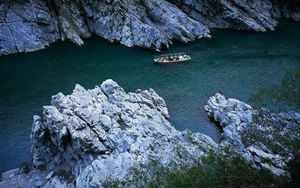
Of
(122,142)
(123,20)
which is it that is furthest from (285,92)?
(123,20)

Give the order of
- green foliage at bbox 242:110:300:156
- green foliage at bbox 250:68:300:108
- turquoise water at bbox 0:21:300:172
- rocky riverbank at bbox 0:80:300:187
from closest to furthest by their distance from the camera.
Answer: green foliage at bbox 242:110:300:156 → rocky riverbank at bbox 0:80:300:187 → green foliage at bbox 250:68:300:108 → turquoise water at bbox 0:21:300:172

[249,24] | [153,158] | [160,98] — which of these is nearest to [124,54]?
[160,98]

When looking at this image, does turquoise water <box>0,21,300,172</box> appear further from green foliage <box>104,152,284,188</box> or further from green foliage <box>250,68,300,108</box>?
green foliage <box>104,152,284,188</box>

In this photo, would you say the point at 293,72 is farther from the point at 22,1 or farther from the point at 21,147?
the point at 22,1

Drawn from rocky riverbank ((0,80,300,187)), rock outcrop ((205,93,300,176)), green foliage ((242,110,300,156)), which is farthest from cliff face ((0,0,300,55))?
green foliage ((242,110,300,156))

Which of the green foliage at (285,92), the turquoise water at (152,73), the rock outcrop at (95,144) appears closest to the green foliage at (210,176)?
the rock outcrop at (95,144)

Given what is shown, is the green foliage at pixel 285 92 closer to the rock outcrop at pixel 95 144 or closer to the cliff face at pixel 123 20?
the rock outcrop at pixel 95 144
